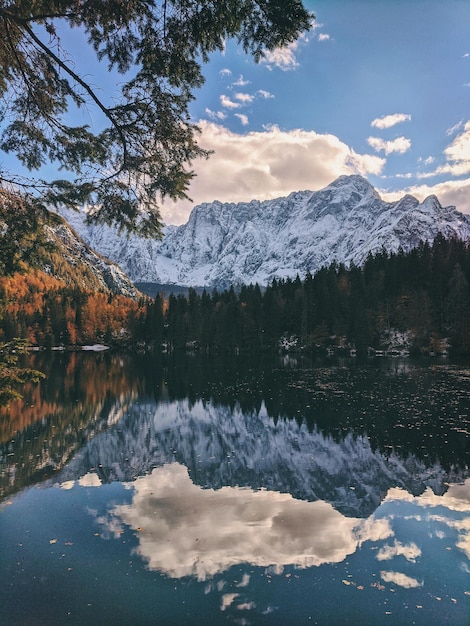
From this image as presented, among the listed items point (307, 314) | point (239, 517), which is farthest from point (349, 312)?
point (239, 517)

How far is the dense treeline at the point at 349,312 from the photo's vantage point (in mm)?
84812

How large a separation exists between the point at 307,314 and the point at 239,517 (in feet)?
315

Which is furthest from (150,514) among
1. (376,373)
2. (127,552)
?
(376,373)

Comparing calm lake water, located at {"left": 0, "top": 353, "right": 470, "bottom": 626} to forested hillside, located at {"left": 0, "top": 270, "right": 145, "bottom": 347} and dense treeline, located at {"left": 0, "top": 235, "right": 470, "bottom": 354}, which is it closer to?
dense treeline, located at {"left": 0, "top": 235, "right": 470, "bottom": 354}

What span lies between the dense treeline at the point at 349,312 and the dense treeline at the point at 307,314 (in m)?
0.22

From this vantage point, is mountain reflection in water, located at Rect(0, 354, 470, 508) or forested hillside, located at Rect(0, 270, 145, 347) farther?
forested hillside, located at Rect(0, 270, 145, 347)

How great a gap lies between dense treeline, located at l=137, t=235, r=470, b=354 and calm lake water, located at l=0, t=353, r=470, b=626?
194 feet

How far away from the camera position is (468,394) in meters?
34.7

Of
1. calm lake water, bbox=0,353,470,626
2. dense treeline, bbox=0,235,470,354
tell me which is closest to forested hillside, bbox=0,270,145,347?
dense treeline, bbox=0,235,470,354

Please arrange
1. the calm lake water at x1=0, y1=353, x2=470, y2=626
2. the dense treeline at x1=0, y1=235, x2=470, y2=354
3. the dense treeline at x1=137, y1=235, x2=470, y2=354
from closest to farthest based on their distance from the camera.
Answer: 1. the calm lake water at x1=0, y1=353, x2=470, y2=626
2. the dense treeline at x1=137, y1=235, x2=470, y2=354
3. the dense treeline at x1=0, y1=235, x2=470, y2=354

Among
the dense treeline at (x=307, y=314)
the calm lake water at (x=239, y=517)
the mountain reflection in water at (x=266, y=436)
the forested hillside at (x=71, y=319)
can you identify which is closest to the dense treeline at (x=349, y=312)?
the dense treeline at (x=307, y=314)

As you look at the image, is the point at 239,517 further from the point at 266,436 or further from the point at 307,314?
the point at 307,314

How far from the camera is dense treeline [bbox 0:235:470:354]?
8650 centimetres

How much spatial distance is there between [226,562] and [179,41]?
12.2 metres
